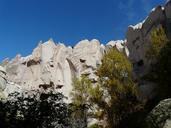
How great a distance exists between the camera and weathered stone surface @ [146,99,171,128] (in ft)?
51.0

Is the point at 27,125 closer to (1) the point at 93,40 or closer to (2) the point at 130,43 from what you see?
(2) the point at 130,43

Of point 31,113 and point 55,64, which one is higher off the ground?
point 55,64

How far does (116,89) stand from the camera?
34.6 meters

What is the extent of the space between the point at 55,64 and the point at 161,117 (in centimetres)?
6311

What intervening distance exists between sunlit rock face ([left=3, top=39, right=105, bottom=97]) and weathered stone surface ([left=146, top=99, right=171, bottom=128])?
188 feet

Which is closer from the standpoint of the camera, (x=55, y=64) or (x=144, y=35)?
(x=144, y=35)

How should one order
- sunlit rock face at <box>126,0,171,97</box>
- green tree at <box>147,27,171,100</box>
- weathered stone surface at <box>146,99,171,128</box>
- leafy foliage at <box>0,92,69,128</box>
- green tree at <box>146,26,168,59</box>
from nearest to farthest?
leafy foliage at <box>0,92,69,128</box> < weathered stone surface at <box>146,99,171,128</box> < green tree at <box>147,27,171,100</box> < green tree at <box>146,26,168,59</box> < sunlit rock face at <box>126,0,171,97</box>

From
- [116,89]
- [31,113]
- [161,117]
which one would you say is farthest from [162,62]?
[31,113]

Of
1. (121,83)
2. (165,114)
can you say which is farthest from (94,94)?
(165,114)

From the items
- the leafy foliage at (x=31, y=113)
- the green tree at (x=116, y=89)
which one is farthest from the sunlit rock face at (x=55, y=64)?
the leafy foliage at (x=31, y=113)

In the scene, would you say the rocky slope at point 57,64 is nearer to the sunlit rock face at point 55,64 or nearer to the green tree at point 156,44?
the sunlit rock face at point 55,64

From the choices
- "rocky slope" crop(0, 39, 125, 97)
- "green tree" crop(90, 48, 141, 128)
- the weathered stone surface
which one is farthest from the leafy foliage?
"rocky slope" crop(0, 39, 125, 97)

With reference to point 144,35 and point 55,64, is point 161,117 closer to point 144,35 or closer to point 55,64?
point 144,35

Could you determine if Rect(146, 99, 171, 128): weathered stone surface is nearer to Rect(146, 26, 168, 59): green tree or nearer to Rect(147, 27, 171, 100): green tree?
Rect(147, 27, 171, 100): green tree
